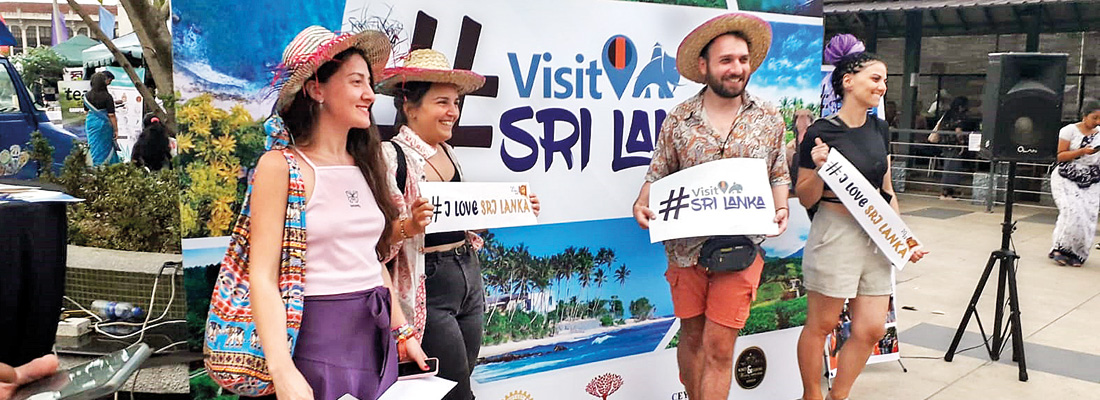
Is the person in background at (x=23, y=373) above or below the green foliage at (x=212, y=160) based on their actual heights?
below

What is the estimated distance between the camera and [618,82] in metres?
3.90

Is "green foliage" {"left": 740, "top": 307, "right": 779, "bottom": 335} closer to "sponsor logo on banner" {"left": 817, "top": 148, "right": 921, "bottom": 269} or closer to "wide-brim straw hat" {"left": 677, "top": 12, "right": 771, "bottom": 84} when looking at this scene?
"sponsor logo on banner" {"left": 817, "top": 148, "right": 921, "bottom": 269}

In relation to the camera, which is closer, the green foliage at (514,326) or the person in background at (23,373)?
the person in background at (23,373)

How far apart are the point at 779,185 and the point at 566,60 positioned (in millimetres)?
1069

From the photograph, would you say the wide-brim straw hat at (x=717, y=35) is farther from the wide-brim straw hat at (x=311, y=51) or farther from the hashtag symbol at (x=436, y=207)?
the wide-brim straw hat at (x=311, y=51)

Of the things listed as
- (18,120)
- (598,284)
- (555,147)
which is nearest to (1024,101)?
(598,284)

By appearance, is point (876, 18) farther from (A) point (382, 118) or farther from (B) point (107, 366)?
(B) point (107, 366)

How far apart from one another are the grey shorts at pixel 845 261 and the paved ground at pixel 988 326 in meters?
1.25

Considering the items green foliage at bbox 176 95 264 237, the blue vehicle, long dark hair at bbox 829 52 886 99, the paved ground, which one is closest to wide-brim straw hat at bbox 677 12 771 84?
long dark hair at bbox 829 52 886 99

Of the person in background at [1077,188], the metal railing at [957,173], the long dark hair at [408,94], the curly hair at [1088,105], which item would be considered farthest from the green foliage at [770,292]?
the curly hair at [1088,105]

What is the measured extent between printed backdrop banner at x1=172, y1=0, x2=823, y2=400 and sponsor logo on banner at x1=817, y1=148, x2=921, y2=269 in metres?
0.66

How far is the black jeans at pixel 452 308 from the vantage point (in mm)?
3115

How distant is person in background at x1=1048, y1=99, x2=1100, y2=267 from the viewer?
874 cm

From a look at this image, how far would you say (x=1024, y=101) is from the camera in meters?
5.56
